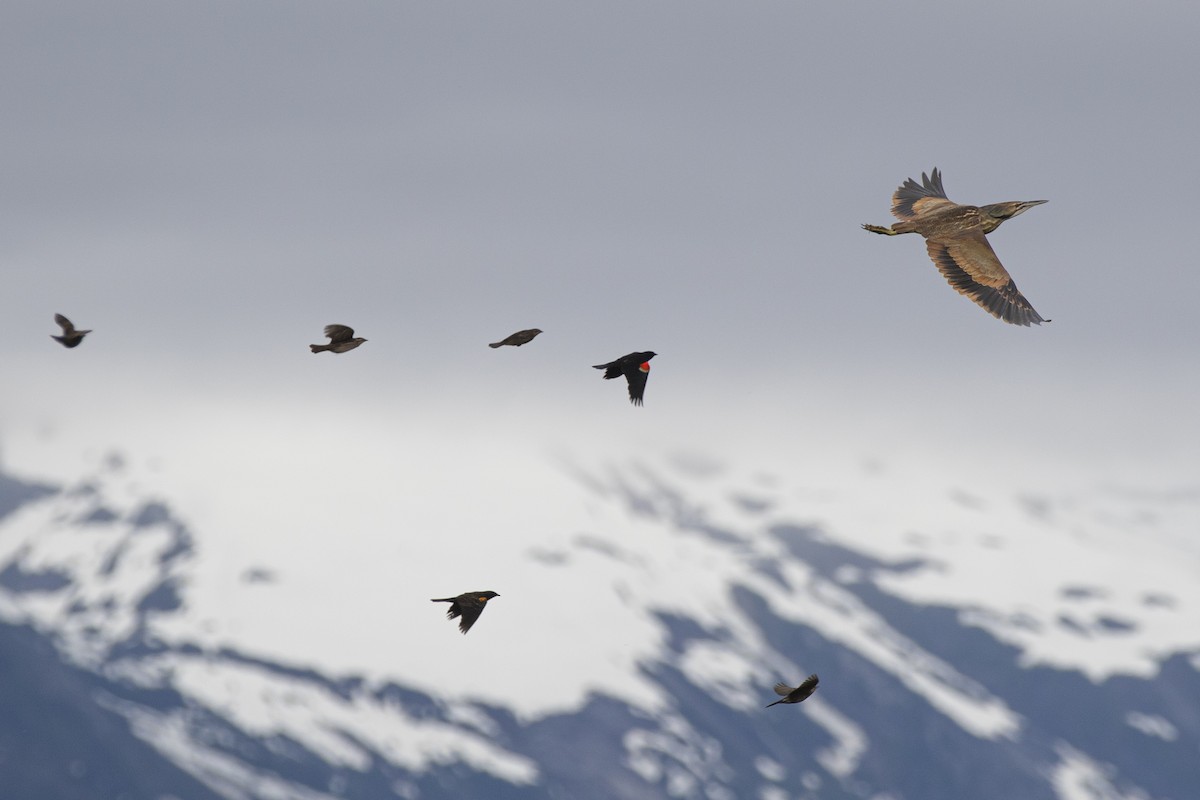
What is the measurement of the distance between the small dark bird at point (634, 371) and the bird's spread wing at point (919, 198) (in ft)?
32.1

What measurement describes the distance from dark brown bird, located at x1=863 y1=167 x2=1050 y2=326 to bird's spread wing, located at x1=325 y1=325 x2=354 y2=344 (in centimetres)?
1690

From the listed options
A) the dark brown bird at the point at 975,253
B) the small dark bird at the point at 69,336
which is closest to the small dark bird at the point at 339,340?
the small dark bird at the point at 69,336

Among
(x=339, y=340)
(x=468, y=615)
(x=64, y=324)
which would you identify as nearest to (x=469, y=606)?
(x=468, y=615)

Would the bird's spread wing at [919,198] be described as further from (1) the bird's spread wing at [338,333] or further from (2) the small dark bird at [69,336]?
(2) the small dark bird at [69,336]

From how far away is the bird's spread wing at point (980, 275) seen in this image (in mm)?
51934

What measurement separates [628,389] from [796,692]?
1836 cm

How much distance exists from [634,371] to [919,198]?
1127 centimetres

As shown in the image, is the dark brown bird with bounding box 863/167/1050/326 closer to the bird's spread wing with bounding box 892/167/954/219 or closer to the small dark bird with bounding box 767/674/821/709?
the bird's spread wing with bounding box 892/167/954/219

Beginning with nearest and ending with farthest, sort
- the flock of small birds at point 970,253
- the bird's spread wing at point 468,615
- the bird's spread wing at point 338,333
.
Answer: the flock of small birds at point 970,253
the bird's spread wing at point 468,615
the bird's spread wing at point 338,333

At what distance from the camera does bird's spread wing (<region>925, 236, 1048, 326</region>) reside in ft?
170

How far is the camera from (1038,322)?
169 feet

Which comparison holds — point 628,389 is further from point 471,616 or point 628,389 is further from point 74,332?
point 74,332

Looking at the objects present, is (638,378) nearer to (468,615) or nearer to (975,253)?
(468,615)

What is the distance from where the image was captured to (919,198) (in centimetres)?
5953
